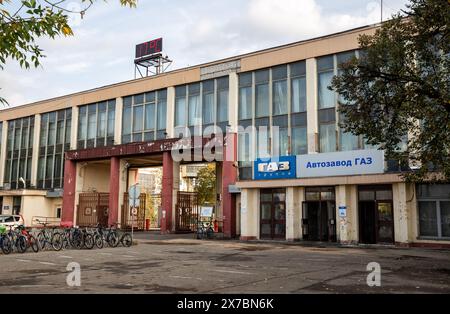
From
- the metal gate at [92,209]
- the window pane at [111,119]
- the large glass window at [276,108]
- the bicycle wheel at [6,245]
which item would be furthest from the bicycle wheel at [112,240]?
the window pane at [111,119]

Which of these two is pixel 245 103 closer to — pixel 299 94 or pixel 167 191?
pixel 299 94

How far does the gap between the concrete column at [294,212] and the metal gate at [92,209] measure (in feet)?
59.9

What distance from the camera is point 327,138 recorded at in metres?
28.1

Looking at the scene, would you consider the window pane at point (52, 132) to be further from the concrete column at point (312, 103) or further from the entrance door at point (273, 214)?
the concrete column at point (312, 103)

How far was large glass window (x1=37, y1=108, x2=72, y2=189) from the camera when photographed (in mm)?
43344

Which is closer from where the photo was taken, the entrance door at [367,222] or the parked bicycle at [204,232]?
the entrance door at [367,222]

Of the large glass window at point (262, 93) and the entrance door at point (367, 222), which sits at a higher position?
the large glass window at point (262, 93)

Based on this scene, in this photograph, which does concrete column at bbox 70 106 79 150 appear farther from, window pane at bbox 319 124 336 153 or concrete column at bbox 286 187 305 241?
window pane at bbox 319 124 336 153

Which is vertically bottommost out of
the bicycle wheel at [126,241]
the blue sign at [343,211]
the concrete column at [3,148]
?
the bicycle wheel at [126,241]

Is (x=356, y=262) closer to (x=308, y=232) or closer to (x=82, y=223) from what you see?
(x=308, y=232)

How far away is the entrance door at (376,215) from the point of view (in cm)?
2473

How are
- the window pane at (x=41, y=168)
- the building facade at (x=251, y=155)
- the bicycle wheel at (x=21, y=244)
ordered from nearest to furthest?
the bicycle wheel at (x=21, y=244)
the building facade at (x=251, y=155)
the window pane at (x=41, y=168)

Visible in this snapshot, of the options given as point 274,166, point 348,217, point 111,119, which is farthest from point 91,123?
point 348,217

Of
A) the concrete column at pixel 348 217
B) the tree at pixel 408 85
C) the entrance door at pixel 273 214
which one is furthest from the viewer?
the entrance door at pixel 273 214
